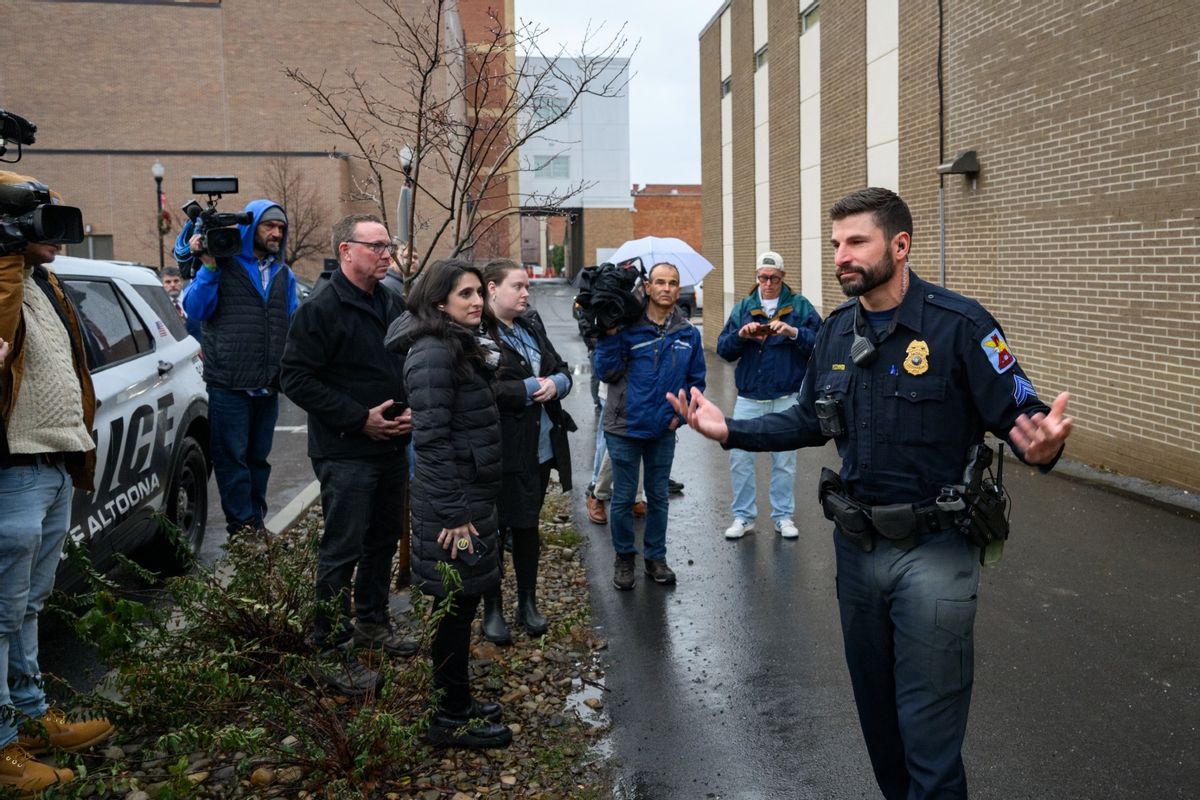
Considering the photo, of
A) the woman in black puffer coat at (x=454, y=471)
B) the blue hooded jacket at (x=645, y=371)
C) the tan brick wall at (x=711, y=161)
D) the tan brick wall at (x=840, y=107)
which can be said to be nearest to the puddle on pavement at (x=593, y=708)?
the woman in black puffer coat at (x=454, y=471)

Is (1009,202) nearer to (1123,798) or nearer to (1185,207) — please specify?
(1185,207)

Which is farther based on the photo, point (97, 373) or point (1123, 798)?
point (97, 373)

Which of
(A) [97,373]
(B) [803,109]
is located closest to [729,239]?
(B) [803,109]

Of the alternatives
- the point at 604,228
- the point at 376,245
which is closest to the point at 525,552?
the point at 376,245

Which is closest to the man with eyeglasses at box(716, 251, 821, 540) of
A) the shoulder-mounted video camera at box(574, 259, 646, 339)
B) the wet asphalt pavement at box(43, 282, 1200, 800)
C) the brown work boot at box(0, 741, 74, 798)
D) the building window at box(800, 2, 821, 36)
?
the wet asphalt pavement at box(43, 282, 1200, 800)

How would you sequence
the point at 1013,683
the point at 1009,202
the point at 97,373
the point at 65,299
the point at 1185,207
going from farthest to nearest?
the point at 1009,202
the point at 1185,207
the point at 97,373
the point at 1013,683
the point at 65,299

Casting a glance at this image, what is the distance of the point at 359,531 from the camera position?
4.65m

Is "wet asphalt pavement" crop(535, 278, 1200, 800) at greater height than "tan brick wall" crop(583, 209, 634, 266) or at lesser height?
lesser

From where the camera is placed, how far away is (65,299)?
384 cm

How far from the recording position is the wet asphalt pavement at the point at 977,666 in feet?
12.8

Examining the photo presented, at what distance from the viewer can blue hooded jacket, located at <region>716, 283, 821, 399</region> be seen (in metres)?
7.08

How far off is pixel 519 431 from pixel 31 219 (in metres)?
2.49

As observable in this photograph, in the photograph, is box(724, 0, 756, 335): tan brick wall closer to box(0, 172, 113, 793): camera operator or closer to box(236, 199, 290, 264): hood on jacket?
box(236, 199, 290, 264): hood on jacket

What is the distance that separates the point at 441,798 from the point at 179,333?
4415 millimetres
